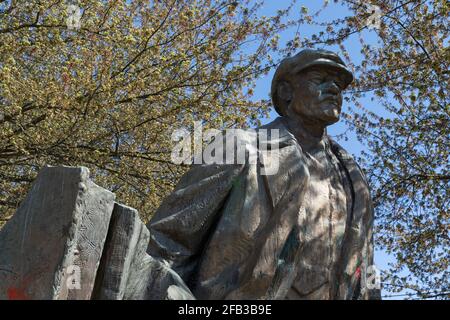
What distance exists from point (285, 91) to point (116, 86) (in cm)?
472

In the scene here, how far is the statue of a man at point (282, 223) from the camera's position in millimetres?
4090

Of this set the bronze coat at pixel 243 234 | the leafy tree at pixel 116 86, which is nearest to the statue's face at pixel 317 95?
the bronze coat at pixel 243 234

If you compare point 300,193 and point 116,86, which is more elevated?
point 116,86

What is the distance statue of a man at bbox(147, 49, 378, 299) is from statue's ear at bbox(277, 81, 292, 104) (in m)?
0.12

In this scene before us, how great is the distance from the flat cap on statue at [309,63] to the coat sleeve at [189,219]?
0.88 m

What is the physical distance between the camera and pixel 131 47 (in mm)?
9766

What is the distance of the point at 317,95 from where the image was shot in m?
4.80
